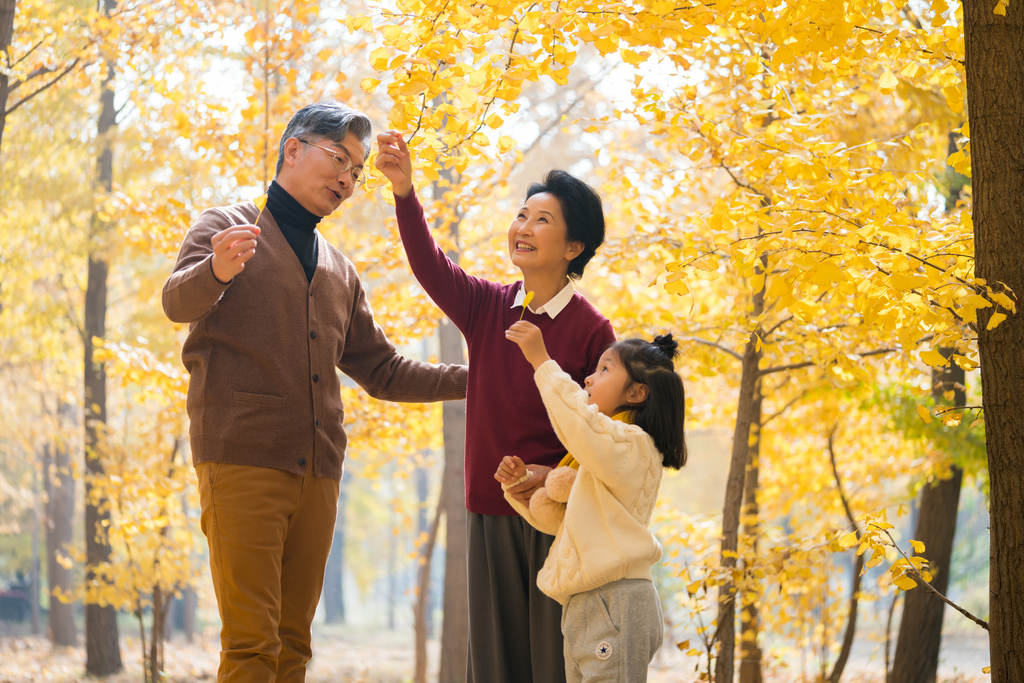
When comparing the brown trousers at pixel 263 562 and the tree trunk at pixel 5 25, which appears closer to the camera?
the brown trousers at pixel 263 562

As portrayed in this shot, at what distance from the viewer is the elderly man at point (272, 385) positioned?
6.04 feet

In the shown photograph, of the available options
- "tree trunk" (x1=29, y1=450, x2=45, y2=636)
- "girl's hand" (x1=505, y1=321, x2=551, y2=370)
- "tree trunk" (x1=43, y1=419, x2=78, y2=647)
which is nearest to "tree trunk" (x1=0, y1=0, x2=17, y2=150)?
"girl's hand" (x1=505, y1=321, x2=551, y2=370)

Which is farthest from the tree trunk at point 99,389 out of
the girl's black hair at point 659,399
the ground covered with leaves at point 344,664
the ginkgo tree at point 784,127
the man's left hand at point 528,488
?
the girl's black hair at point 659,399

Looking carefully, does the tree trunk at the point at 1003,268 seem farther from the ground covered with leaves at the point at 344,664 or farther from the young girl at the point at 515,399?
the ground covered with leaves at the point at 344,664

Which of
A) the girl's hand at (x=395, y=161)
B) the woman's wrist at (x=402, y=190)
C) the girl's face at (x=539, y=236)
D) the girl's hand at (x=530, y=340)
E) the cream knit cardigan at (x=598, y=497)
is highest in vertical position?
the girl's hand at (x=395, y=161)

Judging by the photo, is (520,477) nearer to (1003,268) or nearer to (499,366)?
(499,366)

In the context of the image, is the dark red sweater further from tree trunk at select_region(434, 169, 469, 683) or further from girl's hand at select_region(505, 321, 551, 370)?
tree trunk at select_region(434, 169, 469, 683)

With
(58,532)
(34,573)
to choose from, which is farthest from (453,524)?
(34,573)

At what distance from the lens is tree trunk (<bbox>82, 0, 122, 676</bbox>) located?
6.71 metres

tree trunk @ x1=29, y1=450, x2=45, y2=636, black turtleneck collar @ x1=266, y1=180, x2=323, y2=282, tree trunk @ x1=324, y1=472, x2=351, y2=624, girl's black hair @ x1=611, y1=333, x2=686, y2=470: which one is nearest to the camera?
girl's black hair @ x1=611, y1=333, x2=686, y2=470

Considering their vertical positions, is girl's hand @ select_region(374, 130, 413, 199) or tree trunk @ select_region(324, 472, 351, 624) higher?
girl's hand @ select_region(374, 130, 413, 199)

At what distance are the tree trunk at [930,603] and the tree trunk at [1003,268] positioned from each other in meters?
3.30

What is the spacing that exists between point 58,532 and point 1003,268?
1196cm

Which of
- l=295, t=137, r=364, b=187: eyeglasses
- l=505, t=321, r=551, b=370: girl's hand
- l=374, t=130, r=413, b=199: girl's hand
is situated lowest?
l=505, t=321, r=551, b=370: girl's hand
